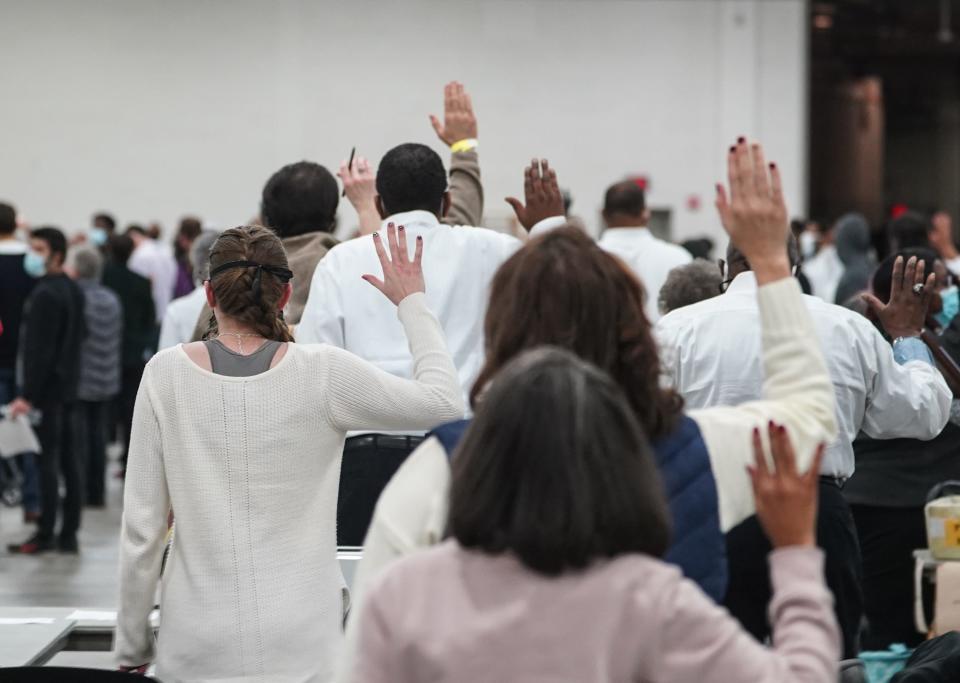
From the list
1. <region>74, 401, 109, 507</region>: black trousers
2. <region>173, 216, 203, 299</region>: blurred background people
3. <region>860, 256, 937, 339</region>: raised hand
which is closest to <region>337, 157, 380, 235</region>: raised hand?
<region>860, 256, 937, 339</region>: raised hand

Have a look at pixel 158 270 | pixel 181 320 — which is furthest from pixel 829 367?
pixel 158 270

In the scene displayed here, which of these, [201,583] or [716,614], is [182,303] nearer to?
[201,583]

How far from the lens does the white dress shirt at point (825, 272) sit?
36.3 feet

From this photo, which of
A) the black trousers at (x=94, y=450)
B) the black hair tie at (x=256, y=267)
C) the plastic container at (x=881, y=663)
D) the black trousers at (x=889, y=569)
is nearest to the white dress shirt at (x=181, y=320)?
the black trousers at (x=94, y=450)

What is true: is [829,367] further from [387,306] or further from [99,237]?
[99,237]

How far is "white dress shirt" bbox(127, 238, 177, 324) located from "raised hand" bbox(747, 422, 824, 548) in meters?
10.1

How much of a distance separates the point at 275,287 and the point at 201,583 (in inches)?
21.2

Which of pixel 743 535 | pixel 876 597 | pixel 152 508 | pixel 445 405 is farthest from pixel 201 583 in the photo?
pixel 876 597

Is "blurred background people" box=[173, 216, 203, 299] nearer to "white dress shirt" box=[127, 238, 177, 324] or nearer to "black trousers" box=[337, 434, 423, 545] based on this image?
"white dress shirt" box=[127, 238, 177, 324]

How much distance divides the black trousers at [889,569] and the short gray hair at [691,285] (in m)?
0.85

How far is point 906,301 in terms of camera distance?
10.3ft

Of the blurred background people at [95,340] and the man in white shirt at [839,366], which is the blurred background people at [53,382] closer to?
the blurred background people at [95,340]

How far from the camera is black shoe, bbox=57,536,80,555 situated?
6931 millimetres

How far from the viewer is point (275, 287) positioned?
260 centimetres
